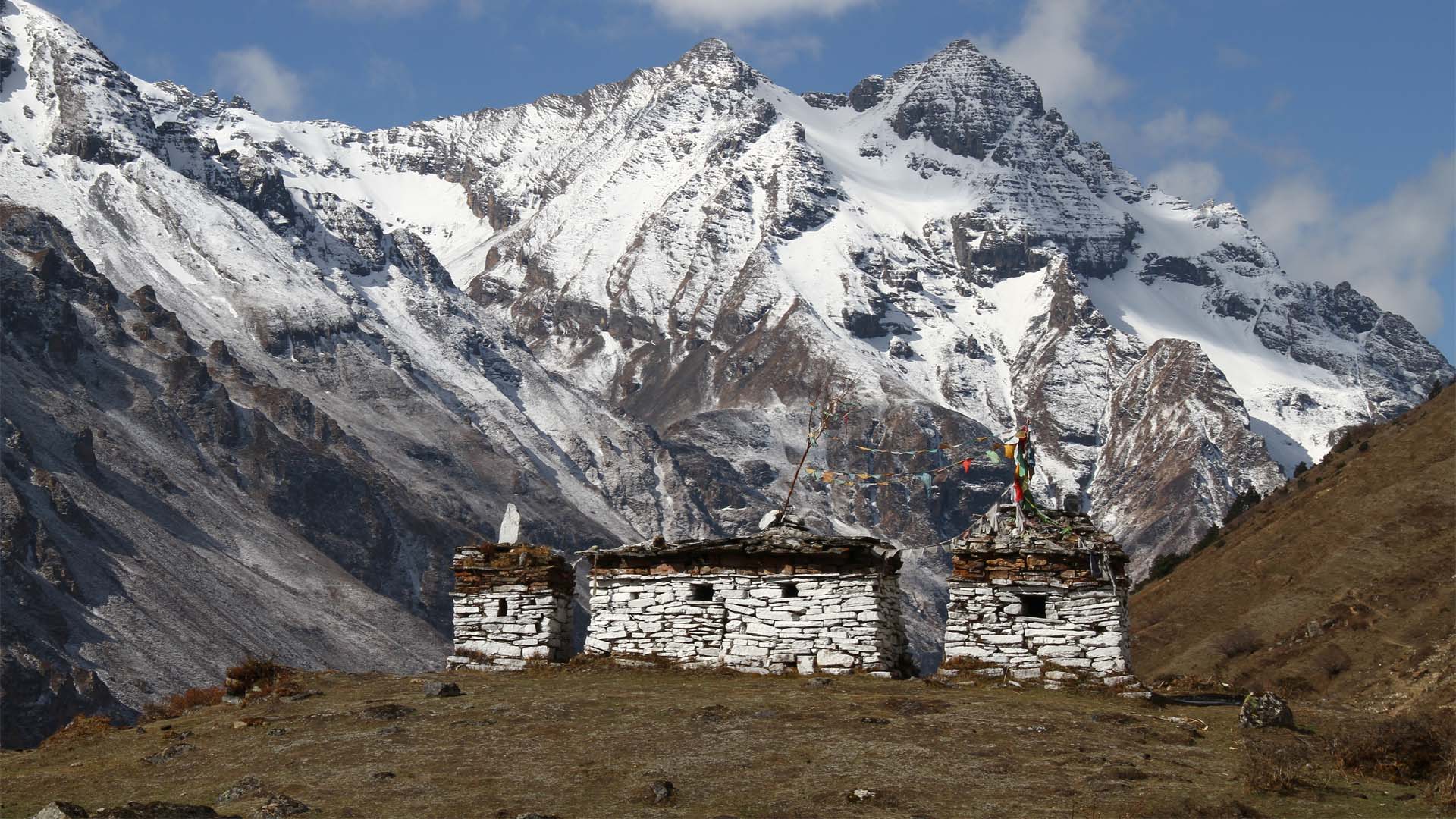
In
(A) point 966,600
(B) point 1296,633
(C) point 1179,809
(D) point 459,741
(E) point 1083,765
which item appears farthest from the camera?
(B) point 1296,633

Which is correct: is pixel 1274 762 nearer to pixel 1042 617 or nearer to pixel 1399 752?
pixel 1399 752

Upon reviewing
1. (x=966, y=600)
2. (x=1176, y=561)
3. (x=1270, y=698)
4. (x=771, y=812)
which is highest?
(x=1176, y=561)

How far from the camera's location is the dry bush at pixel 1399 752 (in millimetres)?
25469

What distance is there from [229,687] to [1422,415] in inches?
3581

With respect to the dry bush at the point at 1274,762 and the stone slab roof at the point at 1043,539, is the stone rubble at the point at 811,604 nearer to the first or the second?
the stone slab roof at the point at 1043,539

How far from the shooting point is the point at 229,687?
34.4 metres

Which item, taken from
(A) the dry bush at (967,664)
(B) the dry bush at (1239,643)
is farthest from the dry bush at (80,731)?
(B) the dry bush at (1239,643)

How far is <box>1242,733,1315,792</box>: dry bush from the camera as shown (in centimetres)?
2423

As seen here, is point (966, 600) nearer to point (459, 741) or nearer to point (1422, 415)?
point (459, 741)

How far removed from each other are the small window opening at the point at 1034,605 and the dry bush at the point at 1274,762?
5.95 metres

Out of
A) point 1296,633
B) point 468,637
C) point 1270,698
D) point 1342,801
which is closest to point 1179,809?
point 1342,801

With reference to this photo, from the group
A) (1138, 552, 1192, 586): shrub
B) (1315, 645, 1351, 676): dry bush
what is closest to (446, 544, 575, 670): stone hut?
(1315, 645, 1351, 676): dry bush

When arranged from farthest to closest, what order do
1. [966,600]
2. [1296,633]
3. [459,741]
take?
1. [1296,633]
2. [966,600]
3. [459,741]

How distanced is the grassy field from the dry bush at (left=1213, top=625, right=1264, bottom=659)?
49997mm
